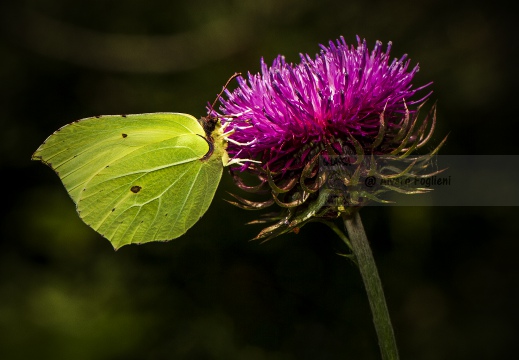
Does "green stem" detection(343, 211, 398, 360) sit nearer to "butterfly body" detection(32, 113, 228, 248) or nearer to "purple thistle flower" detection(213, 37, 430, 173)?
"purple thistle flower" detection(213, 37, 430, 173)

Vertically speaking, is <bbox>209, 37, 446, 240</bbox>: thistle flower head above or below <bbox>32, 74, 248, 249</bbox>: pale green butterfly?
above

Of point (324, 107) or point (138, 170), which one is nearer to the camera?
point (324, 107)

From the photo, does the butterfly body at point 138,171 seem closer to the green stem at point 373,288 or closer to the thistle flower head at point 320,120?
the thistle flower head at point 320,120

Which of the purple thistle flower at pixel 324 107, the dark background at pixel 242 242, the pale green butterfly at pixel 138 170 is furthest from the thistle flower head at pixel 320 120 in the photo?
the dark background at pixel 242 242

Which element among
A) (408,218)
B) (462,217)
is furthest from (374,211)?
(462,217)

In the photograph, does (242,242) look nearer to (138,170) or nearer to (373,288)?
(138,170)

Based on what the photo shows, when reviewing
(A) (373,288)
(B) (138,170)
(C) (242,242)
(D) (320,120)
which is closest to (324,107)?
(D) (320,120)

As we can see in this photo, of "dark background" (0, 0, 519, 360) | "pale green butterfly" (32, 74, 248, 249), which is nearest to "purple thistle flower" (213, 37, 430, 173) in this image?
"pale green butterfly" (32, 74, 248, 249)
